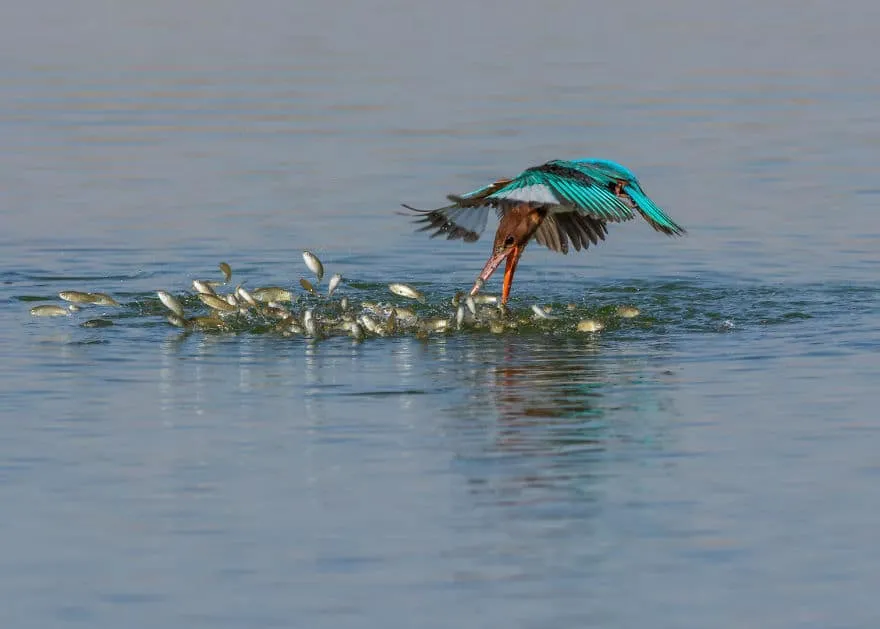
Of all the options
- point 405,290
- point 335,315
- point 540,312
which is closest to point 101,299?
point 335,315

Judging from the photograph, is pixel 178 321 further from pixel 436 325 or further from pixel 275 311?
pixel 436 325

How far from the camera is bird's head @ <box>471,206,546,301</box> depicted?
14.8m

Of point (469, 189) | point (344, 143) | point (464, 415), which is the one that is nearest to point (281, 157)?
point (344, 143)

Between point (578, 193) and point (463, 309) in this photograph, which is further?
point (463, 309)

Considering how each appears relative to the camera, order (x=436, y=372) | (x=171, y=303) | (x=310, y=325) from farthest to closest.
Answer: (x=310, y=325) < (x=171, y=303) < (x=436, y=372)

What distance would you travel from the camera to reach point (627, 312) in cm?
1482

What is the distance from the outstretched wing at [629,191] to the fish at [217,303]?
108 inches

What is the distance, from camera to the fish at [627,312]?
1480 centimetres

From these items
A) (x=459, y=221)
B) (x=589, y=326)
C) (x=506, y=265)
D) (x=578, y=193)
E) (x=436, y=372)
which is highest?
(x=578, y=193)

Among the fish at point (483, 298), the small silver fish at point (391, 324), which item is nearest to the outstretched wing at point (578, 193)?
the fish at point (483, 298)

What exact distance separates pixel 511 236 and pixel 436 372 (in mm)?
2222

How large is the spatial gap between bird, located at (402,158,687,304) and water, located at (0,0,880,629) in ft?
2.45

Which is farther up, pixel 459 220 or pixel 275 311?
pixel 459 220

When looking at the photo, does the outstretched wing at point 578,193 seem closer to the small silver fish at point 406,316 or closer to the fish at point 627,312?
the fish at point 627,312
